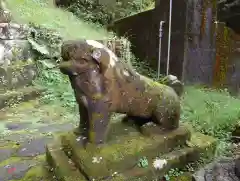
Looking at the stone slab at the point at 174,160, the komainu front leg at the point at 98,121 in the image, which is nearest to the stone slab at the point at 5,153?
the komainu front leg at the point at 98,121

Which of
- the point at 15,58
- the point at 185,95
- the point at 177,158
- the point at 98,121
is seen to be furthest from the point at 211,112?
the point at 15,58

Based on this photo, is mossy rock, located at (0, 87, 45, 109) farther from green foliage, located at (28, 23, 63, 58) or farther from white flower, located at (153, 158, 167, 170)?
white flower, located at (153, 158, 167, 170)

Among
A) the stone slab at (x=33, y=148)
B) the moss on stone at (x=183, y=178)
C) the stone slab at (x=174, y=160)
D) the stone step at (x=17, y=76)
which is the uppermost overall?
the stone step at (x=17, y=76)

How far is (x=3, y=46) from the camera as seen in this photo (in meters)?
6.39

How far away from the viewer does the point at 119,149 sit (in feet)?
9.05

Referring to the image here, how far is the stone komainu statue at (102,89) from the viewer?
2.49m

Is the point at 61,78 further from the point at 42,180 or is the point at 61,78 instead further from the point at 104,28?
the point at 104,28

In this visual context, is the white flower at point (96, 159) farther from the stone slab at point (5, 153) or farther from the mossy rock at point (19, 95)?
the mossy rock at point (19, 95)

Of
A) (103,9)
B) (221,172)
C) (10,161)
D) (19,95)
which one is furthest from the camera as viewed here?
(103,9)

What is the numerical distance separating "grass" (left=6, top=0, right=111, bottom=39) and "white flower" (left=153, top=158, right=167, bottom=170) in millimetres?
6205

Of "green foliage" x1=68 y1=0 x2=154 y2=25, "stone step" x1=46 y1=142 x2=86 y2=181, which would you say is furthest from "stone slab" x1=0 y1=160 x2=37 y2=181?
"green foliage" x1=68 y1=0 x2=154 y2=25

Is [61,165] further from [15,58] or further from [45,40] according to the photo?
[45,40]

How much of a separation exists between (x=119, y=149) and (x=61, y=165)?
60cm

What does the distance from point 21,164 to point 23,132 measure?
1242 millimetres
